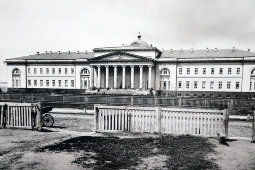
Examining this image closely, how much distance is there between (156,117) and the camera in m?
8.45

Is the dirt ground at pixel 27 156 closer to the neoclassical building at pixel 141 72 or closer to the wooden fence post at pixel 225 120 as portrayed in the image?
the wooden fence post at pixel 225 120

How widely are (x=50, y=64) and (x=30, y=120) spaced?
59152 mm

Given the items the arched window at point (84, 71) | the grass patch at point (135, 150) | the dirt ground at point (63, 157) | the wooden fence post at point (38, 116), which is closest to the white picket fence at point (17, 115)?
the wooden fence post at point (38, 116)

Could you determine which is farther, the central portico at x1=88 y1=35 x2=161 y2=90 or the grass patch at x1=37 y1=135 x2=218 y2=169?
the central portico at x1=88 y1=35 x2=161 y2=90

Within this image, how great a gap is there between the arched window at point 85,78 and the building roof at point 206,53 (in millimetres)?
21305

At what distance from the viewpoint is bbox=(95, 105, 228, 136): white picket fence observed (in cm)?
792

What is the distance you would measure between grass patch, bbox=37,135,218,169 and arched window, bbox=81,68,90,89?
55.8 m

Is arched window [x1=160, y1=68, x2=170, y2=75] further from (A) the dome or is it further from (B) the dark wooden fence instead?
(B) the dark wooden fence

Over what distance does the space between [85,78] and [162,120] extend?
56316 millimetres

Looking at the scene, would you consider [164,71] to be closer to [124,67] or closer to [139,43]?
[124,67]

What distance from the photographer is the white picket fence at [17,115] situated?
9680 millimetres

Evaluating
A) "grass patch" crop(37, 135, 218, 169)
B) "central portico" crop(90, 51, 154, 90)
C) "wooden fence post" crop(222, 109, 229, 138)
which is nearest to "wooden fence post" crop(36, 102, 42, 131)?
"grass patch" crop(37, 135, 218, 169)

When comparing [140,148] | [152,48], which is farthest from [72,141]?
[152,48]

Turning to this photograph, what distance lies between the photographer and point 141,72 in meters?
55.2
